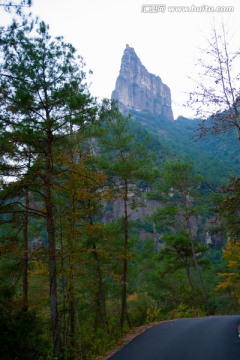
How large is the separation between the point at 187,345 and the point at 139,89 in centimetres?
15362

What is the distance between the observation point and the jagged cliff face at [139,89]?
152000 mm

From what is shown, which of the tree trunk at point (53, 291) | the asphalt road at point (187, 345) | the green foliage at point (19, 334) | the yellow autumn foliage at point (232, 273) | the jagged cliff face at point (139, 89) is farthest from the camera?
the jagged cliff face at point (139, 89)

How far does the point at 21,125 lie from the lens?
23.6ft

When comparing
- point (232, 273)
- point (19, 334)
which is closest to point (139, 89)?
point (232, 273)

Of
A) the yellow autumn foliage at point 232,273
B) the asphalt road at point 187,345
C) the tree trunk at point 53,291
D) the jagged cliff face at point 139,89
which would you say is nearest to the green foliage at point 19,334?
the tree trunk at point 53,291

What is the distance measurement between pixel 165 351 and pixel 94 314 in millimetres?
8129

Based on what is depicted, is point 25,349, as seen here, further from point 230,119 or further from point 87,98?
point 230,119

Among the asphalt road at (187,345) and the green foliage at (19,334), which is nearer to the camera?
the green foliage at (19,334)

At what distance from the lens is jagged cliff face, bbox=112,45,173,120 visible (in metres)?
152

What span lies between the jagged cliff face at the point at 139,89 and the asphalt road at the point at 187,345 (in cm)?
14061

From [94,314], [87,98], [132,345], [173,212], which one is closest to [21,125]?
[87,98]

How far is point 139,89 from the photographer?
506 ft

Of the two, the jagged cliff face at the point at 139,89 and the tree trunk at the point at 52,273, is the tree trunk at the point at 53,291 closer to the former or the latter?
the tree trunk at the point at 52,273

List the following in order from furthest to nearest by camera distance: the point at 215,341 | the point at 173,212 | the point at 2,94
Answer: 1. the point at 173,212
2. the point at 215,341
3. the point at 2,94
